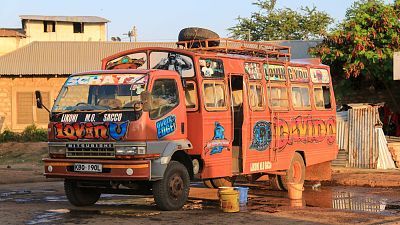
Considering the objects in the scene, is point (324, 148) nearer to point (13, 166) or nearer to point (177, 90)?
point (177, 90)

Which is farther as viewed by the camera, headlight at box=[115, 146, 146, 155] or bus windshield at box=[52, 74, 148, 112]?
bus windshield at box=[52, 74, 148, 112]

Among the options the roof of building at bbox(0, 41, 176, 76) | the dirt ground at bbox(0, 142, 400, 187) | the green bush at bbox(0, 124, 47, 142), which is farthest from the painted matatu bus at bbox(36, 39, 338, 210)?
the roof of building at bbox(0, 41, 176, 76)

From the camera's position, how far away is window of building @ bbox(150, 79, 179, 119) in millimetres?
11883

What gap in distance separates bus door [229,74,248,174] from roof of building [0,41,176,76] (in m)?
20.6

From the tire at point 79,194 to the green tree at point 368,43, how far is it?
1236cm

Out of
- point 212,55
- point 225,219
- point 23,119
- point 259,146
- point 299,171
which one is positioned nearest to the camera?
point 225,219

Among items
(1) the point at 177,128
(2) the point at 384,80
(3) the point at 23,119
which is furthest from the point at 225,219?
(3) the point at 23,119

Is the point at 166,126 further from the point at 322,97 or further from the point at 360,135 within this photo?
the point at 360,135

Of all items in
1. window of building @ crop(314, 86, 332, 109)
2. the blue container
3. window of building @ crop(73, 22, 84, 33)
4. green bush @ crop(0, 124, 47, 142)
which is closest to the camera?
the blue container

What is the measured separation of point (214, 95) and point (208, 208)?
2142 millimetres

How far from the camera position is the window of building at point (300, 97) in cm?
1611

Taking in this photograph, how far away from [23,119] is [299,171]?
68.0 feet

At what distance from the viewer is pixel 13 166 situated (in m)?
24.6

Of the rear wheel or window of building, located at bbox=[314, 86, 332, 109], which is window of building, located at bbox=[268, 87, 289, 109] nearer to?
the rear wheel
